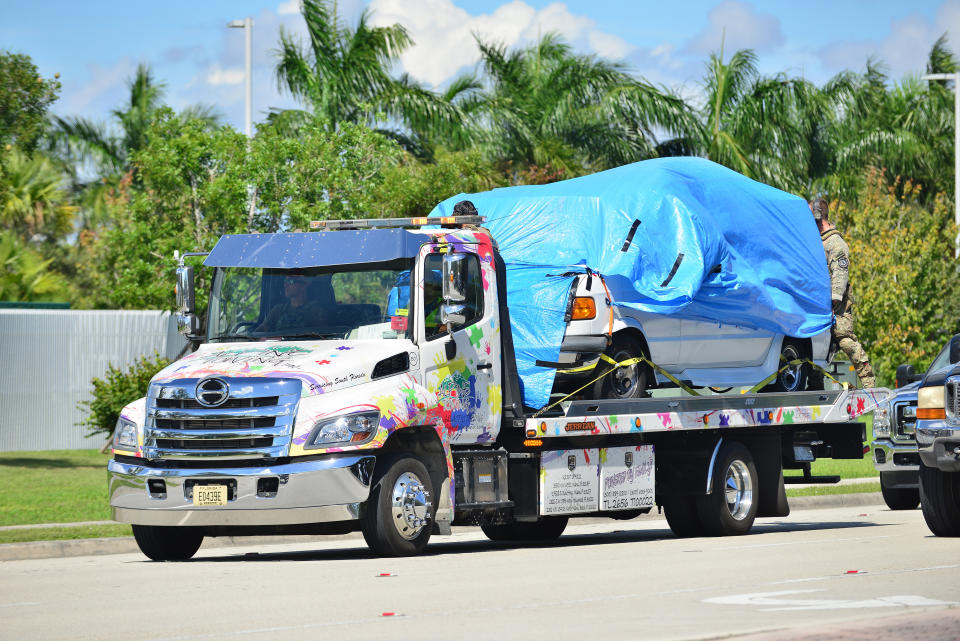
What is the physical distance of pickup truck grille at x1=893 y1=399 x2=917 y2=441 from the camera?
14.9 metres

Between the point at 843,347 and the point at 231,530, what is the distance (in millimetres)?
7771

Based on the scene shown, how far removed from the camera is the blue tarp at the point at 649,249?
46.2 feet

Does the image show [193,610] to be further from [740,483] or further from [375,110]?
[375,110]

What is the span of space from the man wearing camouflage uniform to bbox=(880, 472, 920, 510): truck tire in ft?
6.04

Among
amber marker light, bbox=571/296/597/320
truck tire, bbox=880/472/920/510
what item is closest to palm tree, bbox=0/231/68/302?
truck tire, bbox=880/472/920/510

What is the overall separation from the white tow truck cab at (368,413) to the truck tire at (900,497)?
4258mm

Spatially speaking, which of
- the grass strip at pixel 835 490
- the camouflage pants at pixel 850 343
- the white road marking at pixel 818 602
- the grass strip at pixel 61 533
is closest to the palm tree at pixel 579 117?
the grass strip at pixel 835 490

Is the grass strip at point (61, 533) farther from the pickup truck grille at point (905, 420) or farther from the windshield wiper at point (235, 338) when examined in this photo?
the pickup truck grille at point (905, 420)

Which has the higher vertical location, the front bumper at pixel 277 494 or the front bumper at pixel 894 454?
the front bumper at pixel 894 454

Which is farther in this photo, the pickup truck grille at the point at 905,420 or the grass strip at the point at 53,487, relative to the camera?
the grass strip at the point at 53,487

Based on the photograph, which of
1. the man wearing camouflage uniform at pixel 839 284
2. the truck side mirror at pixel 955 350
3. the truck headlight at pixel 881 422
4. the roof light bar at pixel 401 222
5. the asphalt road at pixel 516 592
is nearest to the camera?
the asphalt road at pixel 516 592

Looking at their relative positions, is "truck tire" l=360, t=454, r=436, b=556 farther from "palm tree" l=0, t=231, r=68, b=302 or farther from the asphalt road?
"palm tree" l=0, t=231, r=68, b=302

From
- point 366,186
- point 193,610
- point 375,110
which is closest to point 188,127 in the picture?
point 366,186

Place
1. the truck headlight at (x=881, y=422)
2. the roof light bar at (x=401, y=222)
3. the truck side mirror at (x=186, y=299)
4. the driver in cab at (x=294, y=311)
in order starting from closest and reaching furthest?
the driver in cab at (x=294, y=311) < the truck side mirror at (x=186, y=299) < the roof light bar at (x=401, y=222) < the truck headlight at (x=881, y=422)
